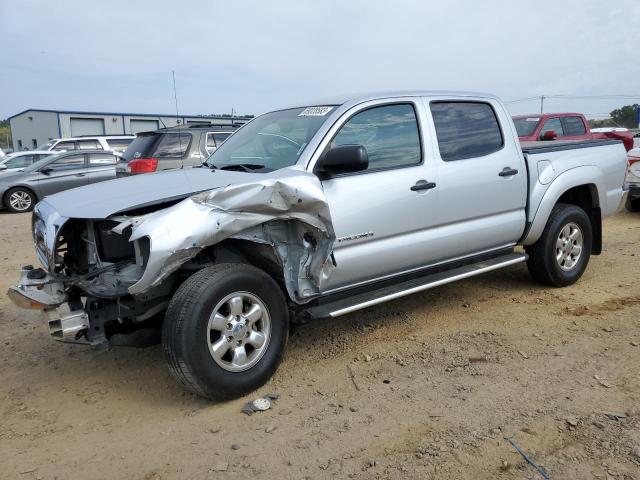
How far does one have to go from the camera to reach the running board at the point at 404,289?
3.71 meters

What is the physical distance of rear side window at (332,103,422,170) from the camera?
13.0 ft

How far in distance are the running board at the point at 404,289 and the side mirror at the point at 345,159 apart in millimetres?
932

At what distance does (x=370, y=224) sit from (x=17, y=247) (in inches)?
262

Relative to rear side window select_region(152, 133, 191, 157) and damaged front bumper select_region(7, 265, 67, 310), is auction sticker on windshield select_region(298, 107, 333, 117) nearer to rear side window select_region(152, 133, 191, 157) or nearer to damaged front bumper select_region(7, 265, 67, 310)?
damaged front bumper select_region(7, 265, 67, 310)

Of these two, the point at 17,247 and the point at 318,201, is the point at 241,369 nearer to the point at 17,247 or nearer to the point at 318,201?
the point at 318,201

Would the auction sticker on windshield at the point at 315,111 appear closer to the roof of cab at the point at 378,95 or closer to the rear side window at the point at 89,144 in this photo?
the roof of cab at the point at 378,95

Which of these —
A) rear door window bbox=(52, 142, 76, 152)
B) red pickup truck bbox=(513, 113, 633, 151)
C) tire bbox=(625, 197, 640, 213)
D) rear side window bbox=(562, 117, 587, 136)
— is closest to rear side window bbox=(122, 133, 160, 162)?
red pickup truck bbox=(513, 113, 633, 151)

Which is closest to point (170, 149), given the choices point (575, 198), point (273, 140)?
point (273, 140)

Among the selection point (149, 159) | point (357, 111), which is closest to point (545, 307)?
point (357, 111)

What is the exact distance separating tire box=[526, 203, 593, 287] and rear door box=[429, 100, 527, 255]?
0.42m

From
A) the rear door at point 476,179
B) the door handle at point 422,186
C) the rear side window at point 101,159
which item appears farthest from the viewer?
the rear side window at point 101,159

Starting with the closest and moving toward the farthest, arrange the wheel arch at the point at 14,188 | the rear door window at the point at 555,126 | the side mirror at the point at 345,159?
the side mirror at the point at 345,159 < the rear door window at the point at 555,126 < the wheel arch at the point at 14,188

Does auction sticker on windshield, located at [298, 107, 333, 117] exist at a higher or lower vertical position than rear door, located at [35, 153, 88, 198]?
lower

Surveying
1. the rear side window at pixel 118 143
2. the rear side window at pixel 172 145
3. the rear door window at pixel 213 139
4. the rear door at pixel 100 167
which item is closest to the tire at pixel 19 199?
the rear door at pixel 100 167
